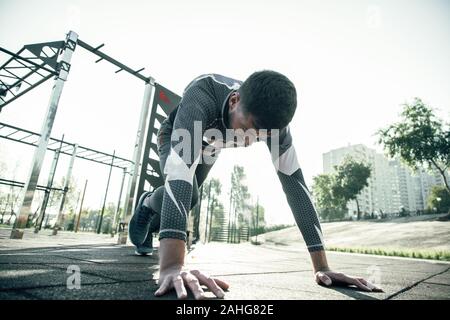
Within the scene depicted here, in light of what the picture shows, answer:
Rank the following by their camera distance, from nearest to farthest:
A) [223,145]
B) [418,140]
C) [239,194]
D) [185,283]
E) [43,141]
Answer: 1. [185,283]
2. [223,145]
3. [43,141]
4. [418,140]
5. [239,194]

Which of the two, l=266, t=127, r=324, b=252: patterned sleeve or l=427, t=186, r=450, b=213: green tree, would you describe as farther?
l=427, t=186, r=450, b=213: green tree

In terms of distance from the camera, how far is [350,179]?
146 ft

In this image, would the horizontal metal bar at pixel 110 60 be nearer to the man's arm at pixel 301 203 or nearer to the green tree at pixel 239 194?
the man's arm at pixel 301 203

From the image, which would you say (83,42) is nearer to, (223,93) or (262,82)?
(223,93)

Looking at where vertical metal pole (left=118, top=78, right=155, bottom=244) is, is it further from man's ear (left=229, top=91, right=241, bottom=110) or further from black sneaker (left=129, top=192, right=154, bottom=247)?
man's ear (left=229, top=91, right=241, bottom=110)

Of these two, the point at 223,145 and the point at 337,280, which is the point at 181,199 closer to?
the point at 223,145

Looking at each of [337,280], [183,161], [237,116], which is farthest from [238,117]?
[337,280]

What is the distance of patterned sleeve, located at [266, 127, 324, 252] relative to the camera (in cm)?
184

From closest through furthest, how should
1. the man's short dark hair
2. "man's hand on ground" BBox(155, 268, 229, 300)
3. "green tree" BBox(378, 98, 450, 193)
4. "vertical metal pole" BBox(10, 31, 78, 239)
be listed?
"man's hand on ground" BBox(155, 268, 229, 300) < the man's short dark hair < "vertical metal pole" BBox(10, 31, 78, 239) < "green tree" BBox(378, 98, 450, 193)

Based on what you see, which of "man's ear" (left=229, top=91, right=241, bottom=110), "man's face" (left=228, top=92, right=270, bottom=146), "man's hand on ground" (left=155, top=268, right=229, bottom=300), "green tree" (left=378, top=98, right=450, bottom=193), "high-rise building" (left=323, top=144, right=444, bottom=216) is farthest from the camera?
"high-rise building" (left=323, top=144, right=444, bottom=216)

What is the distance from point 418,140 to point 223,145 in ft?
102

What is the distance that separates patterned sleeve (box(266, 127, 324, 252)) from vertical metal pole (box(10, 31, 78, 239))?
15.8 feet

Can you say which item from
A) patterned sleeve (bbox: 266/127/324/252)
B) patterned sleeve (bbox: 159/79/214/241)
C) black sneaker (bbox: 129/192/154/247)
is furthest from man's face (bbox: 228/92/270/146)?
black sneaker (bbox: 129/192/154/247)

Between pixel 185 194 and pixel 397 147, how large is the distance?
3183 cm
